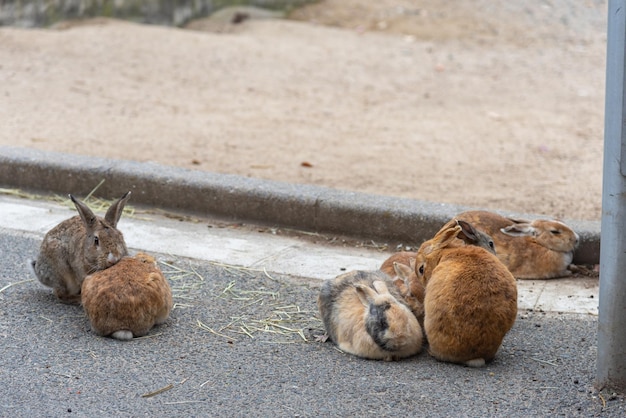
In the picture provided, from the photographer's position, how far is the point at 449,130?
9898mm

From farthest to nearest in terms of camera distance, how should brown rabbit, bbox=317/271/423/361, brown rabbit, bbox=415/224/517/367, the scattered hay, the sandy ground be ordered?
the sandy ground, the scattered hay, brown rabbit, bbox=317/271/423/361, brown rabbit, bbox=415/224/517/367

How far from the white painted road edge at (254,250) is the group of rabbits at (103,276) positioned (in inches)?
22.1

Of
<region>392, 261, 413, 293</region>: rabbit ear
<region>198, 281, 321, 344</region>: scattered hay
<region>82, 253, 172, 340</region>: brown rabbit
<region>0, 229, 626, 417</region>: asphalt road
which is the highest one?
<region>392, 261, 413, 293</region>: rabbit ear

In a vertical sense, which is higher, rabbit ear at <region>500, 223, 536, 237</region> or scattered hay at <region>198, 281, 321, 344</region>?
rabbit ear at <region>500, 223, 536, 237</region>

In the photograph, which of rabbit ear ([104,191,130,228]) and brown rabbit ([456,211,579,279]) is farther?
brown rabbit ([456,211,579,279])

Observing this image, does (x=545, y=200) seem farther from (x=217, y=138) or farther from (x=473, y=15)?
(x=473, y=15)

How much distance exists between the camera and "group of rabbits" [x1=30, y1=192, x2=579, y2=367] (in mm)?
4473

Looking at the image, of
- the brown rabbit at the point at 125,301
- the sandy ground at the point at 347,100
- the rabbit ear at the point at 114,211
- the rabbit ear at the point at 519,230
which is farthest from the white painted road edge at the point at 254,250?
the sandy ground at the point at 347,100

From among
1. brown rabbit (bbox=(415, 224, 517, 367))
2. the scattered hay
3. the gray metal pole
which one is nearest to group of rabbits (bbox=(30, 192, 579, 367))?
brown rabbit (bbox=(415, 224, 517, 367))

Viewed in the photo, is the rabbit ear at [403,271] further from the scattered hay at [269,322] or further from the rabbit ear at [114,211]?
the rabbit ear at [114,211]

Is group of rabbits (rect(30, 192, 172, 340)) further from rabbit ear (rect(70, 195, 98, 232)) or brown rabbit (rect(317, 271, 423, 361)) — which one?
brown rabbit (rect(317, 271, 423, 361))

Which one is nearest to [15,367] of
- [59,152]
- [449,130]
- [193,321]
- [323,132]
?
[193,321]

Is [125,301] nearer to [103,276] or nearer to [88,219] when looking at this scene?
[103,276]

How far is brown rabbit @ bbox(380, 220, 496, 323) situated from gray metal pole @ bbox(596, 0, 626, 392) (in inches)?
36.1
